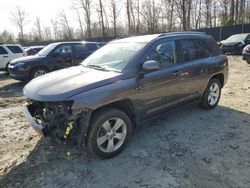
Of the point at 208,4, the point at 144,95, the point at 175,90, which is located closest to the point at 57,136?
the point at 144,95

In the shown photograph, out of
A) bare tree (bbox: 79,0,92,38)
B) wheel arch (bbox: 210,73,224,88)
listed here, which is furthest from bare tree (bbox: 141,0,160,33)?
wheel arch (bbox: 210,73,224,88)

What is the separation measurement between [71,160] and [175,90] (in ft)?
7.50

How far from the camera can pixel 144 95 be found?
160 inches

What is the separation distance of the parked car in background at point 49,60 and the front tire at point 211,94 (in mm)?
6263

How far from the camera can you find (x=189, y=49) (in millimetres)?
5047

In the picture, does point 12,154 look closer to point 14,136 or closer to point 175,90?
point 14,136

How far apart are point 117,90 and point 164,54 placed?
4.49 ft

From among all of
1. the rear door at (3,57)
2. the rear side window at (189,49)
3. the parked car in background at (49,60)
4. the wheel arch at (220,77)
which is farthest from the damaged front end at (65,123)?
the rear door at (3,57)

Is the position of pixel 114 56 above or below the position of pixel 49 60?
above

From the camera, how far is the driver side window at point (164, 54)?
168 inches

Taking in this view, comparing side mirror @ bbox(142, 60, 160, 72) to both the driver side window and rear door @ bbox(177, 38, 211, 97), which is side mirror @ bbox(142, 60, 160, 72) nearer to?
the driver side window

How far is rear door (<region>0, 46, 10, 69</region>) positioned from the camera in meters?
13.1

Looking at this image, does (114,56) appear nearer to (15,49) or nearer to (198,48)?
(198,48)

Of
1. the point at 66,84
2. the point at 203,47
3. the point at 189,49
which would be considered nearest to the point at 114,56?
the point at 66,84
